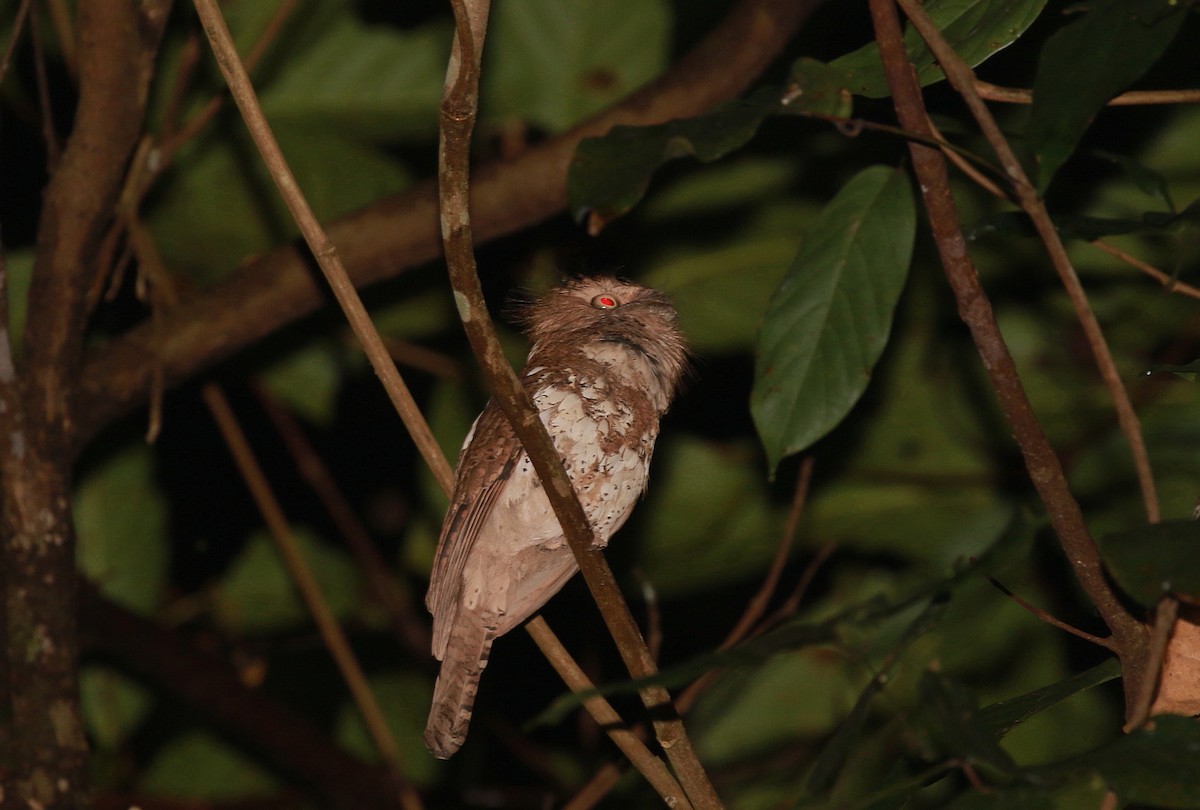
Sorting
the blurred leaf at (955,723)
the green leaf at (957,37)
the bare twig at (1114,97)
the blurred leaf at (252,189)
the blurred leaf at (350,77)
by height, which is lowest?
the blurred leaf at (955,723)

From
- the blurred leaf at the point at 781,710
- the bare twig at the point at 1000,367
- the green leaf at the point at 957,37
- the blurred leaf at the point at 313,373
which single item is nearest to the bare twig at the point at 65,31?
the blurred leaf at the point at 313,373

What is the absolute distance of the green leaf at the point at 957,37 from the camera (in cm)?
187

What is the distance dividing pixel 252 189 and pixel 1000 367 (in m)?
2.71

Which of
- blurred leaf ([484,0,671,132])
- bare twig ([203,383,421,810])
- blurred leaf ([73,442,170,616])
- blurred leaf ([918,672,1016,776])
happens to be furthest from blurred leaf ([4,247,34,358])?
blurred leaf ([918,672,1016,776])

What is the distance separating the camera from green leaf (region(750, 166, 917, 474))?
1908mm

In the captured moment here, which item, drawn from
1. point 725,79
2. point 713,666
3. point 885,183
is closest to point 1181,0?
point 885,183

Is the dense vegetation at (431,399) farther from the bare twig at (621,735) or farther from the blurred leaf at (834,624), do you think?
the blurred leaf at (834,624)

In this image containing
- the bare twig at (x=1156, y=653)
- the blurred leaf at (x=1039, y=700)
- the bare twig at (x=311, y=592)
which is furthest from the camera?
the bare twig at (x=311, y=592)

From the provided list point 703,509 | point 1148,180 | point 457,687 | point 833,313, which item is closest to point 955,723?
point 833,313

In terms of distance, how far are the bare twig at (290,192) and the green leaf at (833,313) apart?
60 centimetres

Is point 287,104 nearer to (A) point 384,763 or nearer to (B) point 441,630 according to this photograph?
(B) point 441,630

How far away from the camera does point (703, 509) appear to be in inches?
147

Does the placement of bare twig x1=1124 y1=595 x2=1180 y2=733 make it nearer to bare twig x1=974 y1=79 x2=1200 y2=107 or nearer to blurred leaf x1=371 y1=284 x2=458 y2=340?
bare twig x1=974 y1=79 x2=1200 y2=107

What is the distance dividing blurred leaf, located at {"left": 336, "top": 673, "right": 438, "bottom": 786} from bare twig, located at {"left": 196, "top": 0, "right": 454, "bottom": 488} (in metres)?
2.47
